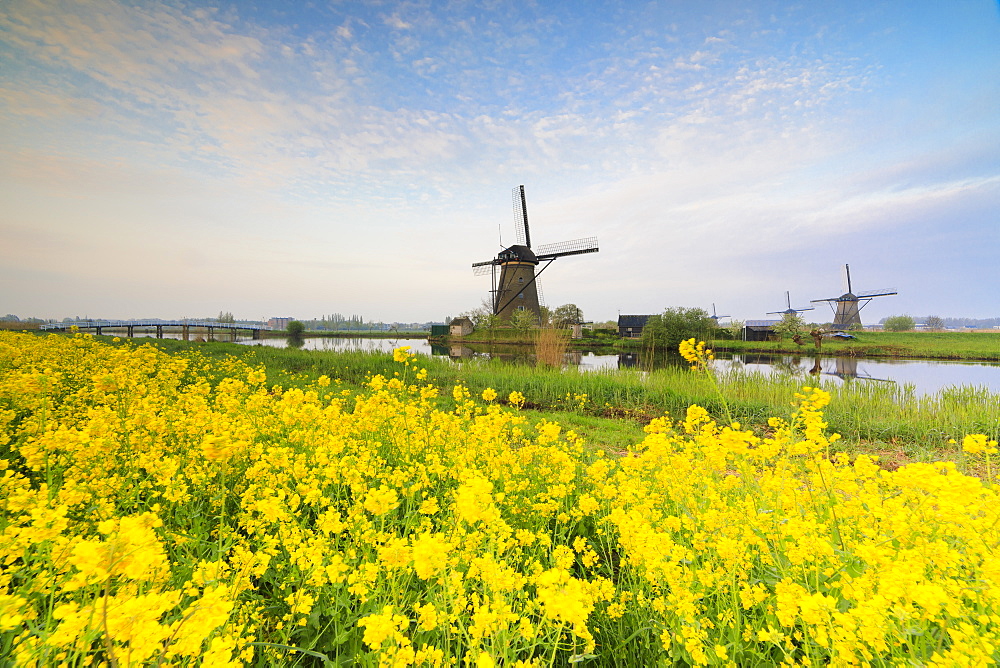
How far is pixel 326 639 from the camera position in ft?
6.01

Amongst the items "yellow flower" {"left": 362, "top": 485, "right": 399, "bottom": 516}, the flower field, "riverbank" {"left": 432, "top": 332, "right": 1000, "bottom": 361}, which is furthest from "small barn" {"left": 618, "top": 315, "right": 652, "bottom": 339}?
"yellow flower" {"left": 362, "top": 485, "right": 399, "bottom": 516}

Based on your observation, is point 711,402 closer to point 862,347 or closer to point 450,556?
point 450,556

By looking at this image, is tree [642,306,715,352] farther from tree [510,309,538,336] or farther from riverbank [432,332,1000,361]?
tree [510,309,538,336]

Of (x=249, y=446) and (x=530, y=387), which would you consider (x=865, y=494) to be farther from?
(x=530, y=387)

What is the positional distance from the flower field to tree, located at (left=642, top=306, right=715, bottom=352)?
87.6ft

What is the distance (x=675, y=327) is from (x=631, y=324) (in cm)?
2374

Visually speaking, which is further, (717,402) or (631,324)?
(631,324)

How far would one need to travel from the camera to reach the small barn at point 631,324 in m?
50.3

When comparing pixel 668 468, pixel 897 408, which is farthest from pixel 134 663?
pixel 897 408

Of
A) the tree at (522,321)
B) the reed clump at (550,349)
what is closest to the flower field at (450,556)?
the reed clump at (550,349)

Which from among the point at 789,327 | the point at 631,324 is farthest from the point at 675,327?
the point at 631,324

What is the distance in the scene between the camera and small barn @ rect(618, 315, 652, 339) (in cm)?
5034

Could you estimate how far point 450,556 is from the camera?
6.06 ft

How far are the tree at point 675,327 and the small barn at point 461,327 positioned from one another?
91.3 ft
